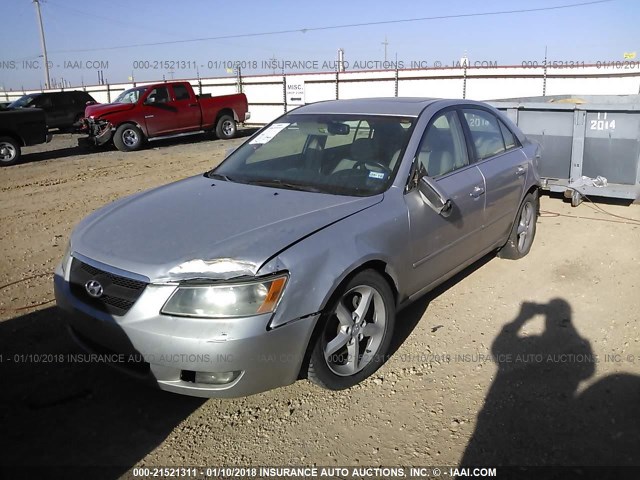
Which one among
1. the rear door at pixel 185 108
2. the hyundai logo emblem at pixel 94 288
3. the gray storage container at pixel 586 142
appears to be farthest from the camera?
the rear door at pixel 185 108

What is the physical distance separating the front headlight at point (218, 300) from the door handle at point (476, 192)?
2162 millimetres

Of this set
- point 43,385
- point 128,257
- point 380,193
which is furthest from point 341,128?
point 43,385

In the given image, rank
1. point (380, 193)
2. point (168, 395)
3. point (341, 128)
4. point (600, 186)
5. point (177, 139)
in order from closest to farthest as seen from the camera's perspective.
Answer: point (168, 395)
point (380, 193)
point (341, 128)
point (600, 186)
point (177, 139)

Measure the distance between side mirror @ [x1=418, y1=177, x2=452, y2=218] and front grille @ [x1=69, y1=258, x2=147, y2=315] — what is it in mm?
1902

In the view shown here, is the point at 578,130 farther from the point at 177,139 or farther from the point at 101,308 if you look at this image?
the point at 177,139

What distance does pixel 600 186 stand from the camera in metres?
7.24

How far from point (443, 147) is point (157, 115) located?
13.5m

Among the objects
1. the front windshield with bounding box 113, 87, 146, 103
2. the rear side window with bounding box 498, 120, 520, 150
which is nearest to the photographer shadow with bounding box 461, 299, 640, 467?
the rear side window with bounding box 498, 120, 520, 150

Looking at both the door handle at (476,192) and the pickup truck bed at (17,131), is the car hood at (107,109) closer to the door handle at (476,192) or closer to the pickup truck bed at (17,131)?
the pickup truck bed at (17,131)

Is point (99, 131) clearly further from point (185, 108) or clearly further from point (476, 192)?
point (476, 192)

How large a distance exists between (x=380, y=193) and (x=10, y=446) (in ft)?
8.01

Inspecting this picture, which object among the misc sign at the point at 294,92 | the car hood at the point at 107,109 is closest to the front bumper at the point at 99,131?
the car hood at the point at 107,109

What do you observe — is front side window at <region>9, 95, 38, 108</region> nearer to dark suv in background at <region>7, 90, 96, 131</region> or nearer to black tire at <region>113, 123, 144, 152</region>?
dark suv in background at <region>7, 90, 96, 131</region>

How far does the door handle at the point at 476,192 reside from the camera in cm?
423
